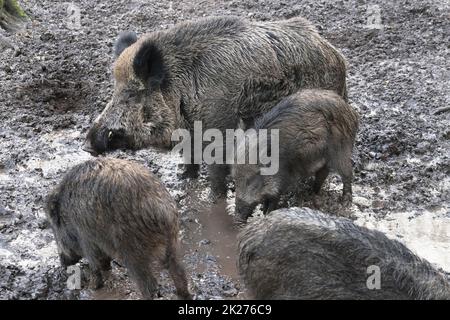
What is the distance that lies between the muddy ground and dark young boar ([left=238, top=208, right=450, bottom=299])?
34.6 inches

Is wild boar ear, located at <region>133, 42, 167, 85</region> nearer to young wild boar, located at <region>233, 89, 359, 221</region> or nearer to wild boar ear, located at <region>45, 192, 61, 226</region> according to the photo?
young wild boar, located at <region>233, 89, 359, 221</region>

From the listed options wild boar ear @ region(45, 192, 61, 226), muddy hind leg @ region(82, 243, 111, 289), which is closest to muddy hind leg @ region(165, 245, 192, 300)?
muddy hind leg @ region(82, 243, 111, 289)

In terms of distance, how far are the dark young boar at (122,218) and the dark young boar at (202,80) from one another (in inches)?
46.5

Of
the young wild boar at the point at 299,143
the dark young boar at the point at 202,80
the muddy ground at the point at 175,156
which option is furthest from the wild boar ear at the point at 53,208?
the young wild boar at the point at 299,143

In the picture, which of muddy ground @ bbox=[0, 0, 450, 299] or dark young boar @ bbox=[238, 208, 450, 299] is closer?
dark young boar @ bbox=[238, 208, 450, 299]

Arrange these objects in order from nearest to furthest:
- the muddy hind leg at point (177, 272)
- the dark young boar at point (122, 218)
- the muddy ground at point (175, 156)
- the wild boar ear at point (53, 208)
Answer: the dark young boar at point (122, 218) → the muddy hind leg at point (177, 272) → the wild boar ear at point (53, 208) → the muddy ground at point (175, 156)

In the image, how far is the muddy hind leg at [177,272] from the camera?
16.3 ft

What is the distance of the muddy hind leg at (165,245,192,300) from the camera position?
16.3 feet

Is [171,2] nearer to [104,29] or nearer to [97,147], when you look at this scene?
[104,29]

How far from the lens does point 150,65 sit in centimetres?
614

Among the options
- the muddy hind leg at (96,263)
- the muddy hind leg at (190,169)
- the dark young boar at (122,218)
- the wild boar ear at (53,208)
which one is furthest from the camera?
the muddy hind leg at (190,169)

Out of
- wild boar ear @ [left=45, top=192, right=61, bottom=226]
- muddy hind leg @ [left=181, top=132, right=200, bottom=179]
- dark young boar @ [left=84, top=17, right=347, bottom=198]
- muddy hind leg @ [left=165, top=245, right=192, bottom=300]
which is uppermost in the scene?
dark young boar @ [left=84, top=17, right=347, bottom=198]

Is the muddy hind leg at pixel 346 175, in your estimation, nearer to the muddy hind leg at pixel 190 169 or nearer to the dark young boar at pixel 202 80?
the dark young boar at pixel 202 80

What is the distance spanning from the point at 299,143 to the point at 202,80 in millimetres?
1099
